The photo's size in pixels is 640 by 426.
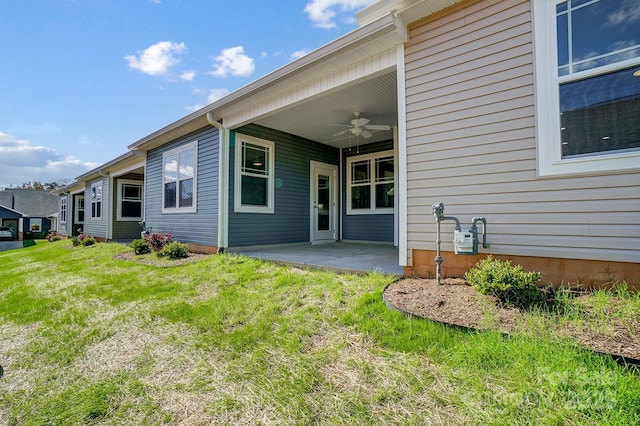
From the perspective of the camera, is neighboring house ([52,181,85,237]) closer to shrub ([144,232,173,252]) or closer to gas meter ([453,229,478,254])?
shrub ([144,232,173,252])

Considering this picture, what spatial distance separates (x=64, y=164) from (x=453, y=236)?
10338 centimetres

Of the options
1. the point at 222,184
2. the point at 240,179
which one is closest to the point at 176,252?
the point at 222,184

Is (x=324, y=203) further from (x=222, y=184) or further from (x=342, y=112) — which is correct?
(x=222, y=184)

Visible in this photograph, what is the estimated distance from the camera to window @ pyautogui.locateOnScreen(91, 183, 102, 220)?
1287 cm

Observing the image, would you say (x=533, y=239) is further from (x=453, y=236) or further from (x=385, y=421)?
(x=385, y=421)

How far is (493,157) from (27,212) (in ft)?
152

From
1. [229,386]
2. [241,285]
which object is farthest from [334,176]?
[229,386]

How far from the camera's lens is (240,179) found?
6438mm

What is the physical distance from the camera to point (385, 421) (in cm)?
145

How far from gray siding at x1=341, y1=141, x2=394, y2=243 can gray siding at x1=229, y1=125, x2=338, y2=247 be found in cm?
83

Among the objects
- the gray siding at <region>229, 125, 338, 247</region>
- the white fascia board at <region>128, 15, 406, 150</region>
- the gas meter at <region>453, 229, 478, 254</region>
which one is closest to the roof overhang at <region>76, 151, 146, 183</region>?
the white fascia board at <region>128, 15, 406, 150</region>

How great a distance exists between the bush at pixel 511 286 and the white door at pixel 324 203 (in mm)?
5560

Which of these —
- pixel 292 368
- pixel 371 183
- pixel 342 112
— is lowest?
pixel 292 368

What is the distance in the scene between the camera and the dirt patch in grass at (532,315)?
5.92ft
